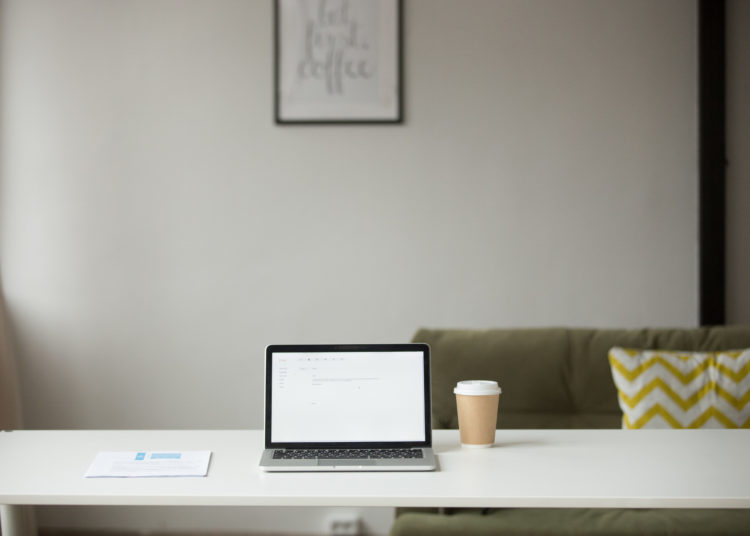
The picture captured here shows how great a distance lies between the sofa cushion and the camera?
69.3 inches

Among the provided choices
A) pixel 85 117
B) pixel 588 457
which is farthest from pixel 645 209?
pixel 85 117

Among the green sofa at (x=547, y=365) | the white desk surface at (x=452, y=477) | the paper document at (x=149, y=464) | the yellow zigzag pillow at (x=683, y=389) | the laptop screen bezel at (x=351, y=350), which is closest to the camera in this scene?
the white desk surface at (x=452, y=477)

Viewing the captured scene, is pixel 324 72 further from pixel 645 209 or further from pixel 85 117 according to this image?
pixel 645 209

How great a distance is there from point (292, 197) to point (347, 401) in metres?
1.35

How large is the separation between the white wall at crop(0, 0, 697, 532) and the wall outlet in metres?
0.22

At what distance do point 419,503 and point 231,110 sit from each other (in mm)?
1865

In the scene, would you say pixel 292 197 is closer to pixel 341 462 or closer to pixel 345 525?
pixel 345 525

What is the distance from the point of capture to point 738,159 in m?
2.59

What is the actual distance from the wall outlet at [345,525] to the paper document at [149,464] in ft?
4.31

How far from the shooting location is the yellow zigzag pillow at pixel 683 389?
2018mm

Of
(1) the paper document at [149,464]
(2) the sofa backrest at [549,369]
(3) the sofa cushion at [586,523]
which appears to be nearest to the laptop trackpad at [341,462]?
(1) the paper document at [149,464]

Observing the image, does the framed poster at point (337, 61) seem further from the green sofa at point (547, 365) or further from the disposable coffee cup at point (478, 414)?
the disposable coffee cup at point (478, 414)

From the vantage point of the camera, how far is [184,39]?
2691 millimetres

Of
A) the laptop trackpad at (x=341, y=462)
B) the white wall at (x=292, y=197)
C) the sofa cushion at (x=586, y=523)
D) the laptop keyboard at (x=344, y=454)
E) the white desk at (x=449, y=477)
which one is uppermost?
the white wall at (x=292, y=197)
